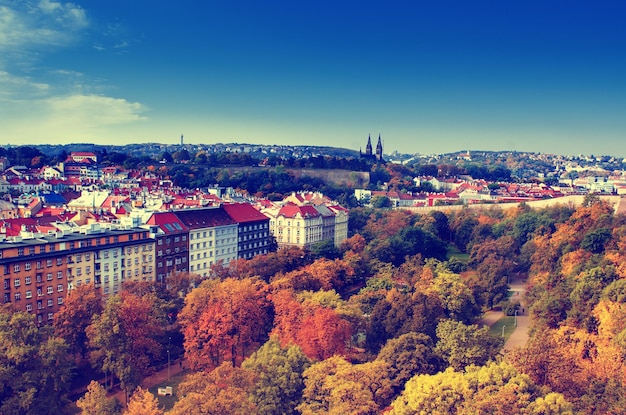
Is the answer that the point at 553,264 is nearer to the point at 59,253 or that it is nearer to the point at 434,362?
the point at 434,362

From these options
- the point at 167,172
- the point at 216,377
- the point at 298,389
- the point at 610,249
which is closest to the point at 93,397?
the point at 216,377

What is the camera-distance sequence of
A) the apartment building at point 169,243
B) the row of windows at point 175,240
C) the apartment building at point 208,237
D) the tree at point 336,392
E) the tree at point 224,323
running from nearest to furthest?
the tree at point 336,392 → the tree at point 224,323 → the apartment building at point 169,243 → the row of windows at point 175,240 → the apartment building at point 208,237

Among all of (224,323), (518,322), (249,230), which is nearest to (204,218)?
(249,230)

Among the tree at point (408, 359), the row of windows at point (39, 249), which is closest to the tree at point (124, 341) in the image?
the row of windows at point (39, 249)

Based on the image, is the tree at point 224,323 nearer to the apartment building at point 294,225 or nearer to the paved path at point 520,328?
the paved path at point 520,328

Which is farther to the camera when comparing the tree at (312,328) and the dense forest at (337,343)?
the tree at (312,328)

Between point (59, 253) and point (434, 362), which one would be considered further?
point (59, 253)
